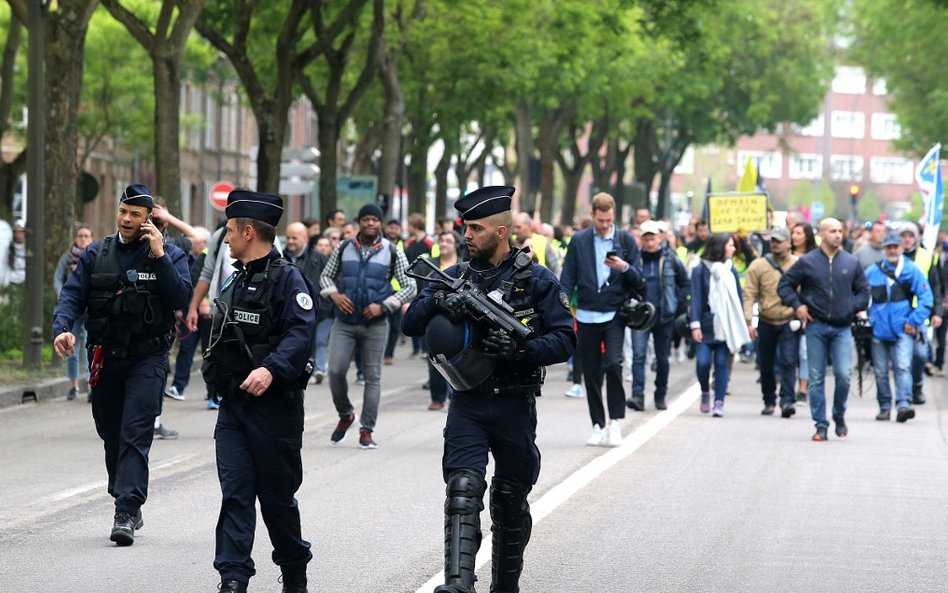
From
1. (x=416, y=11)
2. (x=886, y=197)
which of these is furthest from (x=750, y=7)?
(x=886, y=197)

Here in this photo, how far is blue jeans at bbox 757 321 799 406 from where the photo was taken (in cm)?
1756

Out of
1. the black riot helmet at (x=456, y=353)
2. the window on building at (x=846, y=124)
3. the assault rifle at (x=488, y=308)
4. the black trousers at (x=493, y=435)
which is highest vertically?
the window on building at (x=846, y=124)

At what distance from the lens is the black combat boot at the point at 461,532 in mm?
7035

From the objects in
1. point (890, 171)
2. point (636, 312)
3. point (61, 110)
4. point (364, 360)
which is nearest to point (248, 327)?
point (364, 360)

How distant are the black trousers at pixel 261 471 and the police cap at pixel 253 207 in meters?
0.70

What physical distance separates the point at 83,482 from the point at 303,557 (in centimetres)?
468

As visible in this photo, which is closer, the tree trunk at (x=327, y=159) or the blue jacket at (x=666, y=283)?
the blue jacket at (x=666, y=283)

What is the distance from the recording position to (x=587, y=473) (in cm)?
1258

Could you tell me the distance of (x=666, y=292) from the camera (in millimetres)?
19609

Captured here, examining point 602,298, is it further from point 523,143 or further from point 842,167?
point 842,167

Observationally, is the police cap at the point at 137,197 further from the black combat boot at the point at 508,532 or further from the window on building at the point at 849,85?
the window on building at the point at 849,85

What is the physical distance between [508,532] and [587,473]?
512 cm

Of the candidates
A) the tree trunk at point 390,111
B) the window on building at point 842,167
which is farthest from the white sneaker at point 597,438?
the window on building at point 842,167

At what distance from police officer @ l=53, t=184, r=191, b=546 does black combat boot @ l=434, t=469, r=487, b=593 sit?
106 inches
